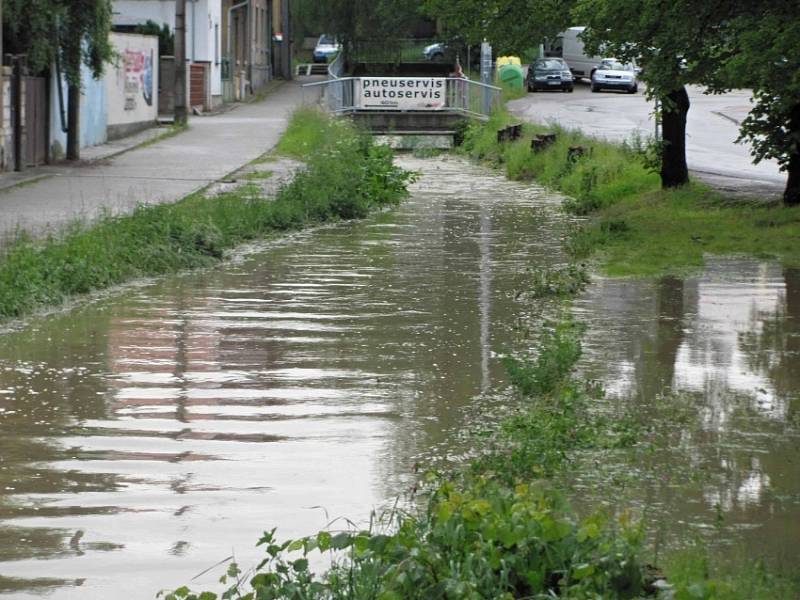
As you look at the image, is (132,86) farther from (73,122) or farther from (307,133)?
(73,122)

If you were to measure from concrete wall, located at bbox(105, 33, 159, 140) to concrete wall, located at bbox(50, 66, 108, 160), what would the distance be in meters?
0.93

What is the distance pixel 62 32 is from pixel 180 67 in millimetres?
14262

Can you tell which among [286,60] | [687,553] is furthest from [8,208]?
[286,60]

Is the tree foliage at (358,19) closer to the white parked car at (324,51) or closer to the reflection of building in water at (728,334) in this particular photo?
the white parked car at (324,51)

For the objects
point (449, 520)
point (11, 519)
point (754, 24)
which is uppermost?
point (754, 24)

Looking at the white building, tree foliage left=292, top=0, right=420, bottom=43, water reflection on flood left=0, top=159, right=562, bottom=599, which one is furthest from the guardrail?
tree foliage left=292, top=0, right=420, bottom=43

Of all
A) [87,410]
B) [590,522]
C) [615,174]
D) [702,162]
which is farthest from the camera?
[702,162]

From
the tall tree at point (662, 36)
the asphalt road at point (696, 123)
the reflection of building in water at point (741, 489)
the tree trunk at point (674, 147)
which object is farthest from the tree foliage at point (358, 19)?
the reflection of building in water at point (741, 489)

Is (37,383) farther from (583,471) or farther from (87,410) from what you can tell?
(583,471)

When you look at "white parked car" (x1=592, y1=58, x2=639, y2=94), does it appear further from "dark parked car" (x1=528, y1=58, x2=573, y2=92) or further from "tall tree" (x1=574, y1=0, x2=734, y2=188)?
"tall tree" (x1=574, y1=0, x2=734, y2=188)

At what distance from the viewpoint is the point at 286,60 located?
68.8 meters

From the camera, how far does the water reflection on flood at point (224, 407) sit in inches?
261

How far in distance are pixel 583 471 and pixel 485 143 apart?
28493 mm

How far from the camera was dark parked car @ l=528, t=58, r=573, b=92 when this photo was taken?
60.2m
